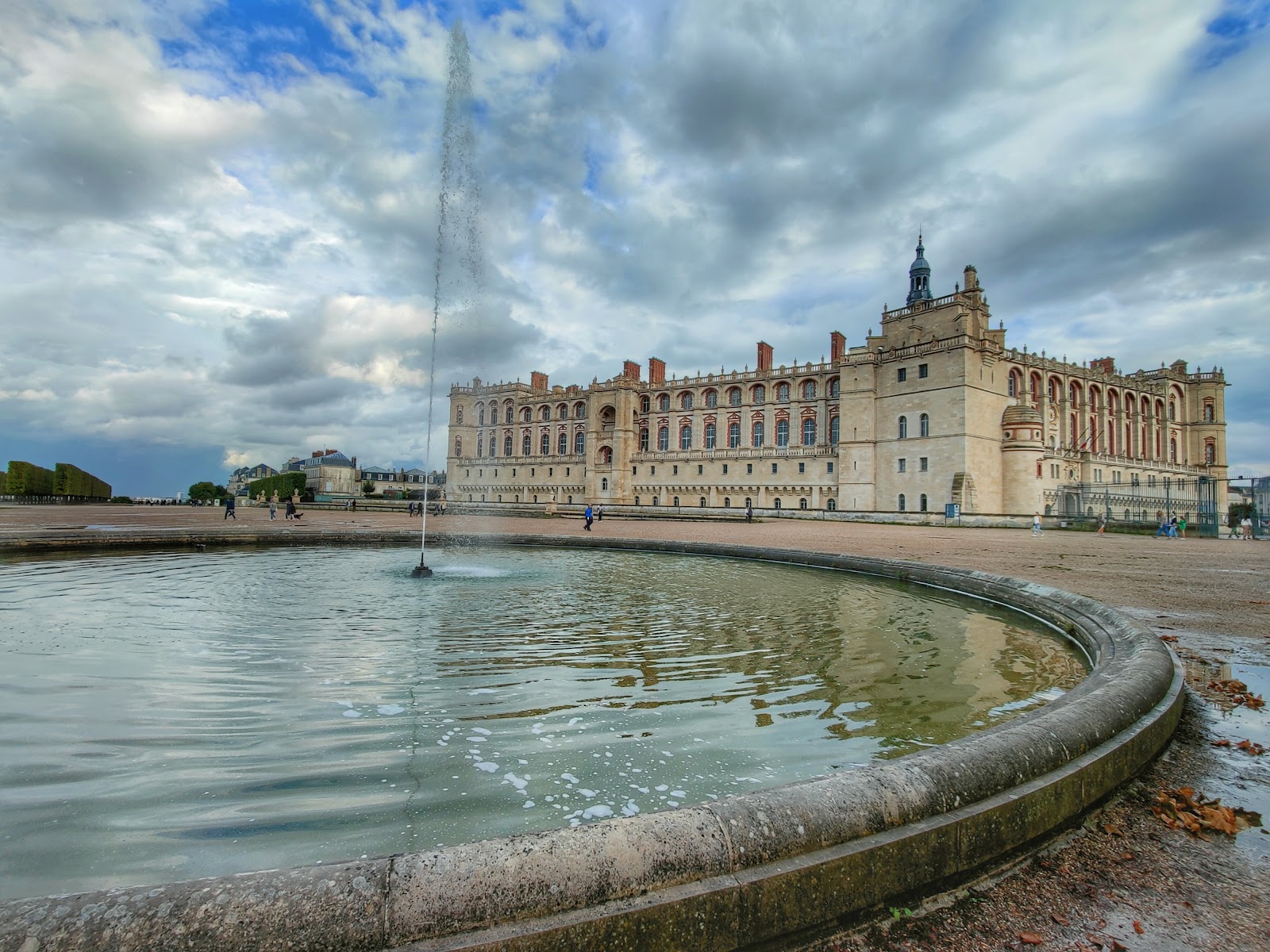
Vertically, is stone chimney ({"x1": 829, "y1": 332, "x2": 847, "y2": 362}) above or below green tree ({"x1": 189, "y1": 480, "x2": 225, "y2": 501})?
above

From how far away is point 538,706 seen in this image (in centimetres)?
495

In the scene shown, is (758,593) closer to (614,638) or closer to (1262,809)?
(614,638)

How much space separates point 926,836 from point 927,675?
4.09m

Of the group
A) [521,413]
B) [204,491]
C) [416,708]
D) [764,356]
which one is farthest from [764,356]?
[204,491]

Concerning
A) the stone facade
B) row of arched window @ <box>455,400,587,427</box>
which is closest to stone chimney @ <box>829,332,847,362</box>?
the stone facade

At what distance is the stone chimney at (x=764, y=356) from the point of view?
61.4m

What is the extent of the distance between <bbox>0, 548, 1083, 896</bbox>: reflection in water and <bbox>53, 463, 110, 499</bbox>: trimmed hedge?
6240cm

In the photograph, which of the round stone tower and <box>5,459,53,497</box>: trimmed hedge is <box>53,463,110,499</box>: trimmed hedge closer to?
<box>5,459,53,497</box>: trimmed hedge

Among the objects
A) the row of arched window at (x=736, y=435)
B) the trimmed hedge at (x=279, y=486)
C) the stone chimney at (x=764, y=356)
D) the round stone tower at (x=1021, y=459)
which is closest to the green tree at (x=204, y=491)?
the trimmed hedge at (x=279, y=486)

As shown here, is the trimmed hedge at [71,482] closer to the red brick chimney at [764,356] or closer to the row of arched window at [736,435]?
the row of arched window at [736,435]

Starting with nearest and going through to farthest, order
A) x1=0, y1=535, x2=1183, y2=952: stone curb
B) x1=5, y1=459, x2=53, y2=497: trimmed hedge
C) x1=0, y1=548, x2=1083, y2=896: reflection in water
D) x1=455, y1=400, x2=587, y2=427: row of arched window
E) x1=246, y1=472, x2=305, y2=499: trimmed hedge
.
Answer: x1=0, y1=535, x2=1183, y2=952: stone curb → x1=0, y1=548, x2=1083, y2=896: reflection in water → x1=5, y1=459, x2=53, y2=497: trimmed hedge → x1=455, y1=400, x2=587, y2=427: row of arched window → x1=246, y1=472, x2=305, y2=499: trimmed hedge

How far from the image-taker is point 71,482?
5809cm

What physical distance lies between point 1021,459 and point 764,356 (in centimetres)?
2397

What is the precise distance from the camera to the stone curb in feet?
5.39
